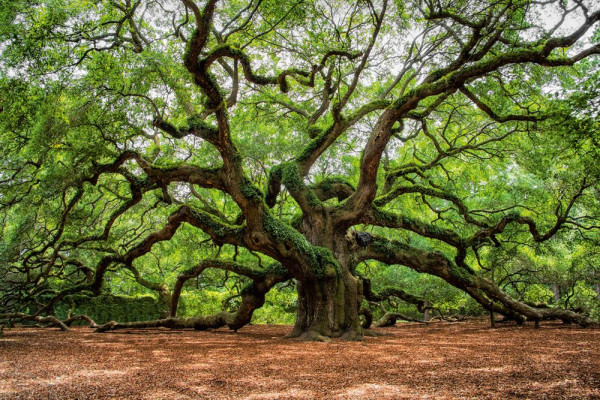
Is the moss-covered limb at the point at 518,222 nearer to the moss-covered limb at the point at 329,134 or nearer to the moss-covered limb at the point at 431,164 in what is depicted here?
the moss-covered limb at the point at 431,164

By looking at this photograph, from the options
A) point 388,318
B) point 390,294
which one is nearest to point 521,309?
point 390,294

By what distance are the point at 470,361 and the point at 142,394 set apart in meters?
3.61

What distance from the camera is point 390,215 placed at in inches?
358

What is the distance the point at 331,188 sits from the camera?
32.2ft

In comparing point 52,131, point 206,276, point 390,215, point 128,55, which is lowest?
point 206,276

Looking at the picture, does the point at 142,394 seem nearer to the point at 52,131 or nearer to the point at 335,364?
the point at 335,364

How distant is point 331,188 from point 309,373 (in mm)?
6425

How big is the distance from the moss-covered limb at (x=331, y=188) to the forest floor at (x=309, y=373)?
4.69 m

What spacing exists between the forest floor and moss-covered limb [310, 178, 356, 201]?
4.69 metres

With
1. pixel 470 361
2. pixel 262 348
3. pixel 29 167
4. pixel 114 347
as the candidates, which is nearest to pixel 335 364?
pixel 470 361

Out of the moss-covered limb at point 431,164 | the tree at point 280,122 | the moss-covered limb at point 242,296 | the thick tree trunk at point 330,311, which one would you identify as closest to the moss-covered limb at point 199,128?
the tree at point 280,122

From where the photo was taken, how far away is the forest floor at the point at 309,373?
2955 mm

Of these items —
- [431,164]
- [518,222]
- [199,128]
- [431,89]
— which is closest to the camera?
[431,89]

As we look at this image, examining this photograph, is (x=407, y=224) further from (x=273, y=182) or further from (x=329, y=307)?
(x=273, y=182)
